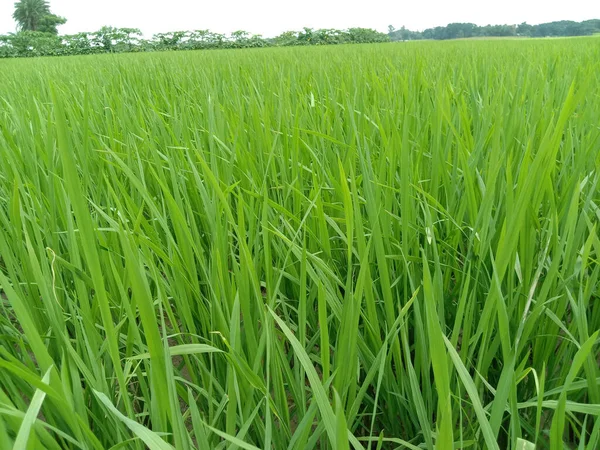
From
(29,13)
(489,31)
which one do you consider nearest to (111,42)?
(29,13)

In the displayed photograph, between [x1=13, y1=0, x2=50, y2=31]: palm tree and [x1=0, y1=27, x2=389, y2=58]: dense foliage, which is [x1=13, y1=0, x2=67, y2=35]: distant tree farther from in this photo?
[x1=0, y1=27, x2=389, y2=58]: dense foliage

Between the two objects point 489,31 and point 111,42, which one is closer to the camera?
point 111,42

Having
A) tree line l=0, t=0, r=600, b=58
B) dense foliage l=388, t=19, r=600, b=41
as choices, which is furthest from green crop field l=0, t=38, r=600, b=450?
dense foliage l=388, t=19, r=600, b=41

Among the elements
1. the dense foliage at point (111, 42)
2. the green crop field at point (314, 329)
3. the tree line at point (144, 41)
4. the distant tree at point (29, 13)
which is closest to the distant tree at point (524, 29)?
the tree line at point (144, 41)

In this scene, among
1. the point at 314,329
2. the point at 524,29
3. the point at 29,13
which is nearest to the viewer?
the point at 314,329

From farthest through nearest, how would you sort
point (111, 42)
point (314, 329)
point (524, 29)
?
1. point (524, 29)
2. point (111, 42)
3. point (314, 329)

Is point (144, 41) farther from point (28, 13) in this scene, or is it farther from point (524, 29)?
point (524, 29)

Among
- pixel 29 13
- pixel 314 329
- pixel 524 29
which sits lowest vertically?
pixel 314 329

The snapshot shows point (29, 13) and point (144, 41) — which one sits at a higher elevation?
point (29, 13)

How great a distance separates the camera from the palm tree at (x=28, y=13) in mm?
32625

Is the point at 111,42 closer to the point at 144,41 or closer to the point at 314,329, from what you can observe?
the point at 144,41

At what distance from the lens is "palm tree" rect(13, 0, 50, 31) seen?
3262 cm

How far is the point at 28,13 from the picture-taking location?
3275cm

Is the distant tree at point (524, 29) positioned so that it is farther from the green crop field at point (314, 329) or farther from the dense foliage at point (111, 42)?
the green crop field at point (314, 329)
